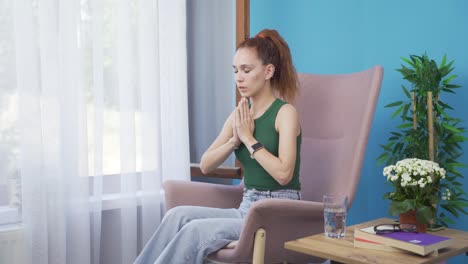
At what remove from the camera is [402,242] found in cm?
166

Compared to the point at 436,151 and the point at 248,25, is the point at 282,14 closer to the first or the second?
the point at 248,25

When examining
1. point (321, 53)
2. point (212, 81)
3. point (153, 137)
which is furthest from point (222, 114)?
point (321, 53)

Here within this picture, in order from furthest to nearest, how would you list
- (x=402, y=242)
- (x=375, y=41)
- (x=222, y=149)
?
(x=375, y=41), (x=222, y=149), (x=402, y=242)

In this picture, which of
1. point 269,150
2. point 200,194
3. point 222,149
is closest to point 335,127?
point 269,150

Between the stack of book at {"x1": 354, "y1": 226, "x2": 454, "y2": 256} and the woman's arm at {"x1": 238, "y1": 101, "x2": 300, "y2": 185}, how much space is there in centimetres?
36

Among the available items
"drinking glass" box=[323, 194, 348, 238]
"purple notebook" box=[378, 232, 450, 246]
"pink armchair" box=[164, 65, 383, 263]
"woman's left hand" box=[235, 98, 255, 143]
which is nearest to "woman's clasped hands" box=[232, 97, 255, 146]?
"woman's left hand" box=[235, 98, 255, 143]

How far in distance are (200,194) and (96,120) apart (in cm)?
67

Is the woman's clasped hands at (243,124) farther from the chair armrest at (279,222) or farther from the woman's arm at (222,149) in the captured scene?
the chair armrest at (279,222)

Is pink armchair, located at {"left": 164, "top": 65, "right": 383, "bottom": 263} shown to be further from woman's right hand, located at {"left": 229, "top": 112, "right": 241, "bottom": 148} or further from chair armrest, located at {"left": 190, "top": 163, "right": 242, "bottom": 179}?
chair armrest, located at {"left": 190, "top": 163, "right": 242, "bottom": 179}

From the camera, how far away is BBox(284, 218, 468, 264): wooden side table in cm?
161

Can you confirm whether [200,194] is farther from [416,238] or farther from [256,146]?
[416,238]

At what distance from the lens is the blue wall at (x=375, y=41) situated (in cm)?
229

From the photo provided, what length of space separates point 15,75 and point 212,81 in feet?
3.62

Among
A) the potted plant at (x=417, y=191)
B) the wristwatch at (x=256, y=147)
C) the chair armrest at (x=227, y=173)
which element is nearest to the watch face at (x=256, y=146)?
the wristwatch at (x=256, y=147)
